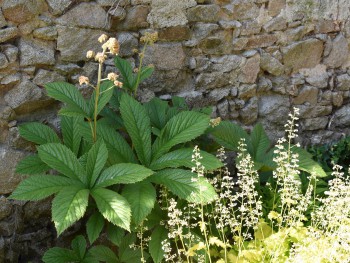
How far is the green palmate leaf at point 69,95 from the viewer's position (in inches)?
93.7

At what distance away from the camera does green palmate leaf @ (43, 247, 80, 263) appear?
2.42m

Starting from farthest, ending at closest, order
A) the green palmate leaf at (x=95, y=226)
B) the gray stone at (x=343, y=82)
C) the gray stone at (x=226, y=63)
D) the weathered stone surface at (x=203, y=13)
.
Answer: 1. the gray stone at (x=343, y=82)
2. the gray stone at (x=226, y=63)
3. the weathered stone surface at (x=203, y=13)
4. the green palmate leaf at (x=95, y=226)

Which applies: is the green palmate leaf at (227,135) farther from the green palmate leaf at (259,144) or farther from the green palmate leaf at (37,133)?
the green palmate leaf at (37,133)

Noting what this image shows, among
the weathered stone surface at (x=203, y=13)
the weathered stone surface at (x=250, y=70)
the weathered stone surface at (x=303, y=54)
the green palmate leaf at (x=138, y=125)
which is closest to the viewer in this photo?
the green palmate leaf at (x=138, y=125)

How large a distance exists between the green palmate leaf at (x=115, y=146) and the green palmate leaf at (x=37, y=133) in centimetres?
24

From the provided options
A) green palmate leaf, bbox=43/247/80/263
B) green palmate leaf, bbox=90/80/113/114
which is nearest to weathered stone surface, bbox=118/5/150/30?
green palmate leaf, bbox=90/80/113/114

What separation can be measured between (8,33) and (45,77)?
284mm

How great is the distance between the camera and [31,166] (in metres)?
2.46

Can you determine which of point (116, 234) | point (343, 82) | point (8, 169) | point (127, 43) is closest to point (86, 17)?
point (127, 43)

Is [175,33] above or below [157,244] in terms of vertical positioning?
above

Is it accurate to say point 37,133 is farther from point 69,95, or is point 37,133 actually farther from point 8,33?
point 8,33

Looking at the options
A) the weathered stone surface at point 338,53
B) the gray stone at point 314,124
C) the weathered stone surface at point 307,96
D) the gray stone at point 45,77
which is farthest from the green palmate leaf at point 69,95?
the weathered stone surface at point 338,53

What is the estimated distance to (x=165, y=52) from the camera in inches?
114

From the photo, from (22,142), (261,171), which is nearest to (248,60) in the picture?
(261,171)
